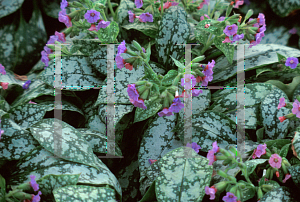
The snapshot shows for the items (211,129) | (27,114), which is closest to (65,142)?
(27,114)

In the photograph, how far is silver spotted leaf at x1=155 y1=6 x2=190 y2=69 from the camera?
3.48 ft

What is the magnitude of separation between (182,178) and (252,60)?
0.61 m

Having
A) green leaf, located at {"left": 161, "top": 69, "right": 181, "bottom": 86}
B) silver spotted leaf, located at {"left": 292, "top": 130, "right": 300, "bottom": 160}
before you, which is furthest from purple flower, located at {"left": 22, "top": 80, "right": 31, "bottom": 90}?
silver spotted leaf, located at {"left": 292, "top": 130, "right": 300, "bottom": 160}

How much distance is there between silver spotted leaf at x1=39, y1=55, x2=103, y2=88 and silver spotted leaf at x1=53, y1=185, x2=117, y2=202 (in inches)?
16.2

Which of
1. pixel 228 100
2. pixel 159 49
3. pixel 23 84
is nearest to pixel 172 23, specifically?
pixel 159 49

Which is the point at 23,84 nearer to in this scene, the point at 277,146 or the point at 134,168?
the point at 134,168

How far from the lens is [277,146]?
91cm

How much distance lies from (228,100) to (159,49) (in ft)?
1.04

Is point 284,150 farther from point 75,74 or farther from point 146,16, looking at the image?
point 75,74

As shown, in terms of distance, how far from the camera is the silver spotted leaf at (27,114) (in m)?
1.01

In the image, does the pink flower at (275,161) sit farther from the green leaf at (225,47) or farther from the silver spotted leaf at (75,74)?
A: the silver spotted leaf at (75,74)

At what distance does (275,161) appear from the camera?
2.64 ft

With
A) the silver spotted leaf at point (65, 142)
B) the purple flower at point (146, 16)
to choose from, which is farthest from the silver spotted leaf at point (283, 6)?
the silver spotted leaf at point (65, 142)

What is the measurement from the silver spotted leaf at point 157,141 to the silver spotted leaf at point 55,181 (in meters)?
0.23
